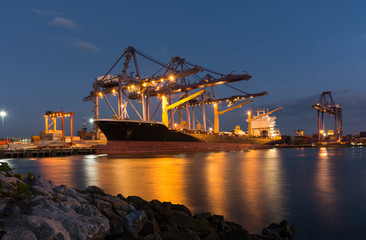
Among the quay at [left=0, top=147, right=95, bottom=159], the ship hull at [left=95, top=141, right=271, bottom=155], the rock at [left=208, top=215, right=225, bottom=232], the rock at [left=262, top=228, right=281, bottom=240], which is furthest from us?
the quay at [left=0, top=147, right=95, bottom=159]

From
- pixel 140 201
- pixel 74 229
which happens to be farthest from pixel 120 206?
pixel 74 229

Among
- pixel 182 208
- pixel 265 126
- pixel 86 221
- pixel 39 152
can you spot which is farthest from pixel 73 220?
pixel 265 126

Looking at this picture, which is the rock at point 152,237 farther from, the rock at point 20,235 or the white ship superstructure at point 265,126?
the white ship superstructure at point 265,126

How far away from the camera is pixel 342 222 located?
7535 millimetres

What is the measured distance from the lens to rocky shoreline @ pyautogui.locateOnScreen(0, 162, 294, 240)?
450cm

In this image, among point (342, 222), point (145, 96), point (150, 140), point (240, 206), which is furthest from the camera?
point (145, 96)

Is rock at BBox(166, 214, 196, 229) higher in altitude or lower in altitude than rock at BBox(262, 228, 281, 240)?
higher

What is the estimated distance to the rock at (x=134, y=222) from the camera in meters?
5.25

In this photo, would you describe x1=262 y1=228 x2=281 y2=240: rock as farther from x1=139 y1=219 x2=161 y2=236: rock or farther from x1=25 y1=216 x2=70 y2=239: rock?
x1=25 y1=216 x2=70 y2=239: rock

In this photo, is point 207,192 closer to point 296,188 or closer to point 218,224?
point 296,188

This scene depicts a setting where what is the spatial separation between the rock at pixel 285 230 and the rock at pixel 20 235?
4.99 meters

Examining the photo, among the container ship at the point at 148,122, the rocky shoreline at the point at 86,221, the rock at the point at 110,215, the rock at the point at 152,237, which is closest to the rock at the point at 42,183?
the rocky shoreline at the point at 86,221

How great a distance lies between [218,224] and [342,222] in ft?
11.1

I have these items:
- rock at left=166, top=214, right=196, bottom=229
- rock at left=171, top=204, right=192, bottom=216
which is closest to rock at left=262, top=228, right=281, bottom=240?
rock at left=166, top=214, right=196, bottom=229
